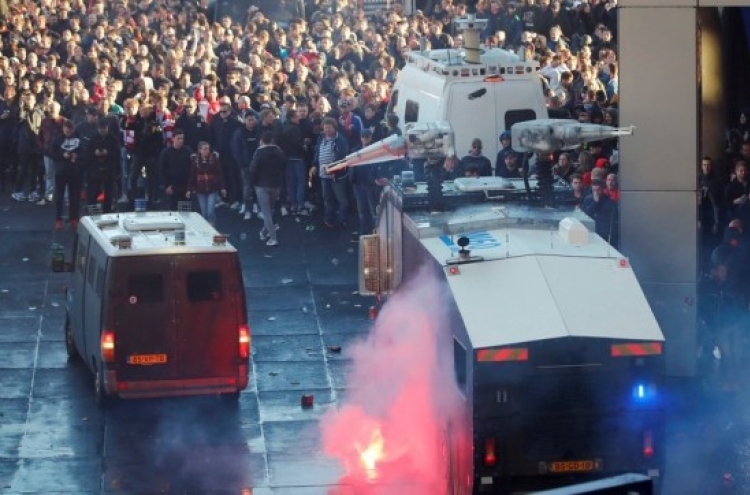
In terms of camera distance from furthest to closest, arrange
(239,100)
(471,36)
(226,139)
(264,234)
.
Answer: (239,100) < (226,139) < (264,234) < (471,36)

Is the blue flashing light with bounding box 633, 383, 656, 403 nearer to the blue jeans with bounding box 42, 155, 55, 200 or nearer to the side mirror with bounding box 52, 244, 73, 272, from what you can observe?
the side mirror with bounding box 52, 244, 73, 272

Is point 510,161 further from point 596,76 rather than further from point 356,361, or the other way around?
point 596,76

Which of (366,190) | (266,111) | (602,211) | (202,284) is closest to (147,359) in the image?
(202,284)

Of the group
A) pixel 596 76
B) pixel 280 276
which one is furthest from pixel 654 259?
pixel 596 76

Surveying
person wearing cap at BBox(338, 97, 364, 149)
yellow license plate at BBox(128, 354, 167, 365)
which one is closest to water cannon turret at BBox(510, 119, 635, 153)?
yellow license plate at BBox(128, 354, 167, 365)

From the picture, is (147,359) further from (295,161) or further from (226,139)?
(226,139)

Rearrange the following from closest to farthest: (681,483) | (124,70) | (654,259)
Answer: (681,483), (654,259), (124,70)

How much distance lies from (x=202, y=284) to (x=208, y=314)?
324mm

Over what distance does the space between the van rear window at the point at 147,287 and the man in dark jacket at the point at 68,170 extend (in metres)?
10.4

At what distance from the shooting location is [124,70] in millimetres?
35875

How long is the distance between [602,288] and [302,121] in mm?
15248

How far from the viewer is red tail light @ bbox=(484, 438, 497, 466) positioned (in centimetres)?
1529

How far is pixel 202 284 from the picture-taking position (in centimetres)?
1997

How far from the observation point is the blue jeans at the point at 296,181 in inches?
1195
